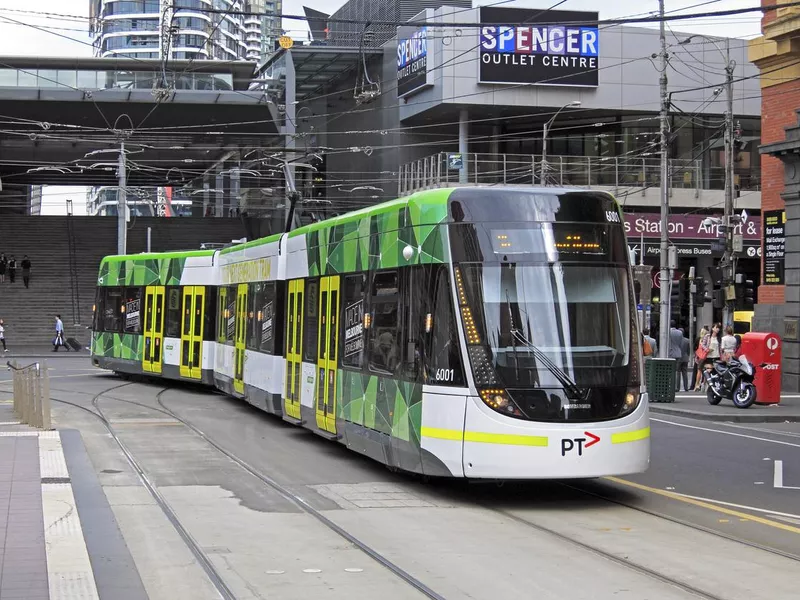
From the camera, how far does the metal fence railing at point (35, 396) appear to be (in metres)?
17.2

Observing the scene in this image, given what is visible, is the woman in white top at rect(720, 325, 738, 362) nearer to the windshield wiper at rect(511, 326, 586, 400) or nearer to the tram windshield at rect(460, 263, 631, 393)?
the tram windshield at rect(460, 263, 631, 393)

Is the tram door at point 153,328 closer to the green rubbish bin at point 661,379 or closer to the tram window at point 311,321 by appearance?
the green rubbish bin at point 661,379

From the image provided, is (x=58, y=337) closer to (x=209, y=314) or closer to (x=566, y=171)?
(x=566, y=171)

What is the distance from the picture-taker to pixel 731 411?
22438 millimetres

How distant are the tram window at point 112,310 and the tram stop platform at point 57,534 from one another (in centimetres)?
1567

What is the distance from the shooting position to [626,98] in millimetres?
51094

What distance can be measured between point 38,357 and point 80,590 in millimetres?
38597

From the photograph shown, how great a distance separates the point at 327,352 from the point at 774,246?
59.2ft

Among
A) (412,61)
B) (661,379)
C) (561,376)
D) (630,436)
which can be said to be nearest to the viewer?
(561,376)

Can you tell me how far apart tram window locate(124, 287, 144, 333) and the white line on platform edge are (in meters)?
16.1

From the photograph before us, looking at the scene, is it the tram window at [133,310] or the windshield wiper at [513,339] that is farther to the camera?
the tram window at [133,310]

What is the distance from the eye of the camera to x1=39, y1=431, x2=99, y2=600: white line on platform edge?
7312mm

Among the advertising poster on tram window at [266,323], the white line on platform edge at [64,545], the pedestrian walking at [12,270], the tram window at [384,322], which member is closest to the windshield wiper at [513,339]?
the tram window at [384,322]

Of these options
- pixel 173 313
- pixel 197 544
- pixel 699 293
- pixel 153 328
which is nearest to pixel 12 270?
pixel 153 328
